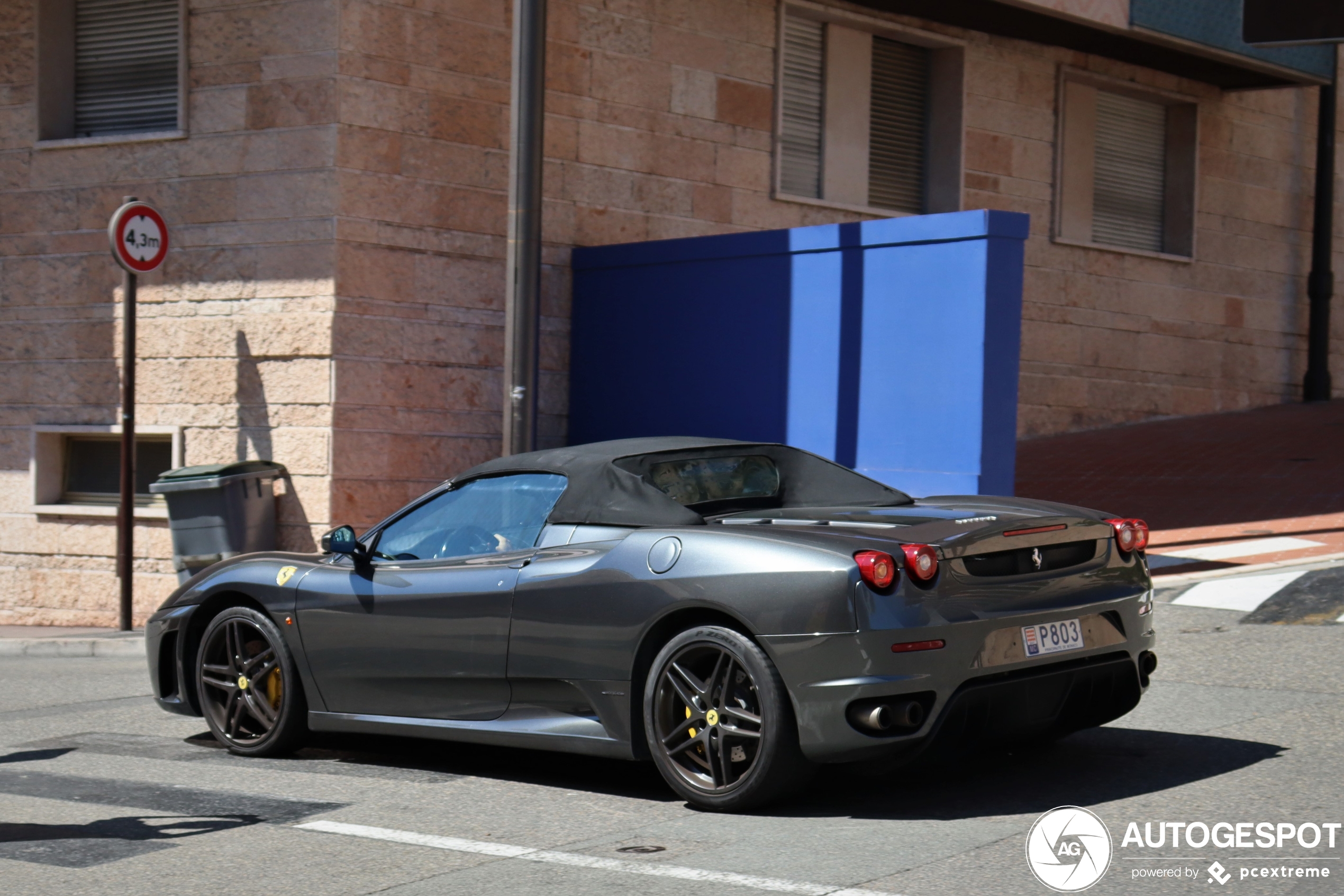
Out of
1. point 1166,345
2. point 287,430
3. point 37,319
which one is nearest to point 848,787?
point 287,430

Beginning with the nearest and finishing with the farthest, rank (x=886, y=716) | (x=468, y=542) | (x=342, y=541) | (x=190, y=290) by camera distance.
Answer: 1. (x=886, y=716)
2. (x=468, y=542)
3. (x=342, y=541)
4. (x=190, y=290)

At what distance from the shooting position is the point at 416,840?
16.8ft

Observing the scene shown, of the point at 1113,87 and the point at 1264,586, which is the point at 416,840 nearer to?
the point at 1264,586

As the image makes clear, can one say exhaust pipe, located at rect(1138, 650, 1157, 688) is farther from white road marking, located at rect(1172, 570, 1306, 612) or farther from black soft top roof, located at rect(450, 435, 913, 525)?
white road marking, located at rect(1172, 570, 1306, 612)

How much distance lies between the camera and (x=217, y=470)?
11688mm

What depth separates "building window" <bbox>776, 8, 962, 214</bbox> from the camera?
602 inches

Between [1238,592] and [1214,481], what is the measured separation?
16.6ft

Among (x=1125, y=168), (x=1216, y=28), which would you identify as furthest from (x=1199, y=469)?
(x=1216, y=28)

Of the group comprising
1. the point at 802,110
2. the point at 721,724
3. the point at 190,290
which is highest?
the point at 802,110

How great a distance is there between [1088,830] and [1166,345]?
48.2 feet

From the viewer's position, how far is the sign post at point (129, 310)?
11.7 metres

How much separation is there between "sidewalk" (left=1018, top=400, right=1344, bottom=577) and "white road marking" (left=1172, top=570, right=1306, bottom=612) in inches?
28.0

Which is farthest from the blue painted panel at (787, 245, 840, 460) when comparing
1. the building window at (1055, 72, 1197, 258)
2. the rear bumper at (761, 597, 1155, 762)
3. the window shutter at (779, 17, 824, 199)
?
the building window at (1055, 72, 1197, 258)

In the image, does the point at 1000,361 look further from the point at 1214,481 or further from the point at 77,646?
the point at 77,646
